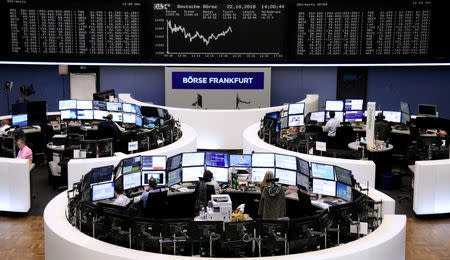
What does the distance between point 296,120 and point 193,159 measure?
4.37 metres

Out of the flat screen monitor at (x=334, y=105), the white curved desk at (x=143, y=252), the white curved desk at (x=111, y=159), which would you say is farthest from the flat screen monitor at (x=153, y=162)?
the flat screen monitor at (x=334, y=105)

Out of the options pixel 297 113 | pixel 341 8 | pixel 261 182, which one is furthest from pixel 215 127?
pixel 261 182

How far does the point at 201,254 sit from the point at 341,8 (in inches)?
344

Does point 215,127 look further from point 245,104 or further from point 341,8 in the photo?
point 341,8

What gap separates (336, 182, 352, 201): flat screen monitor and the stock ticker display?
6151 millimetres

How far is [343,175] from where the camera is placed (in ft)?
27.1

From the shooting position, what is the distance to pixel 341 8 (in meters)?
13.8

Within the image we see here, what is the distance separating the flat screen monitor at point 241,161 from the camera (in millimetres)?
9188

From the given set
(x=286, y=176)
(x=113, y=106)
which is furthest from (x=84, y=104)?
(x=286, y=176)

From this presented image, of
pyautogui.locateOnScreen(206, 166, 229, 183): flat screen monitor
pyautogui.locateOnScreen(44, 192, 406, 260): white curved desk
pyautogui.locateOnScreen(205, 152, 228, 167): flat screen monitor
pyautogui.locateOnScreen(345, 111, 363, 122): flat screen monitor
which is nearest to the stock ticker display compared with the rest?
pyautogui.locateOnScreen(345, 111, 363, 122): flat screen monitor

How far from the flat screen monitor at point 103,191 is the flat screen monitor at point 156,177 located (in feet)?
2.34

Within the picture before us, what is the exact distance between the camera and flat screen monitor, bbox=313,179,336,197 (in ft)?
27.7

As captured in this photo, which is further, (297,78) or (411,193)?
(297,78)

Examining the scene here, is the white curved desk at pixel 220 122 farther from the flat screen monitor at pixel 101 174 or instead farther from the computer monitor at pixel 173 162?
the flat screen monitor at pixel 101 174
